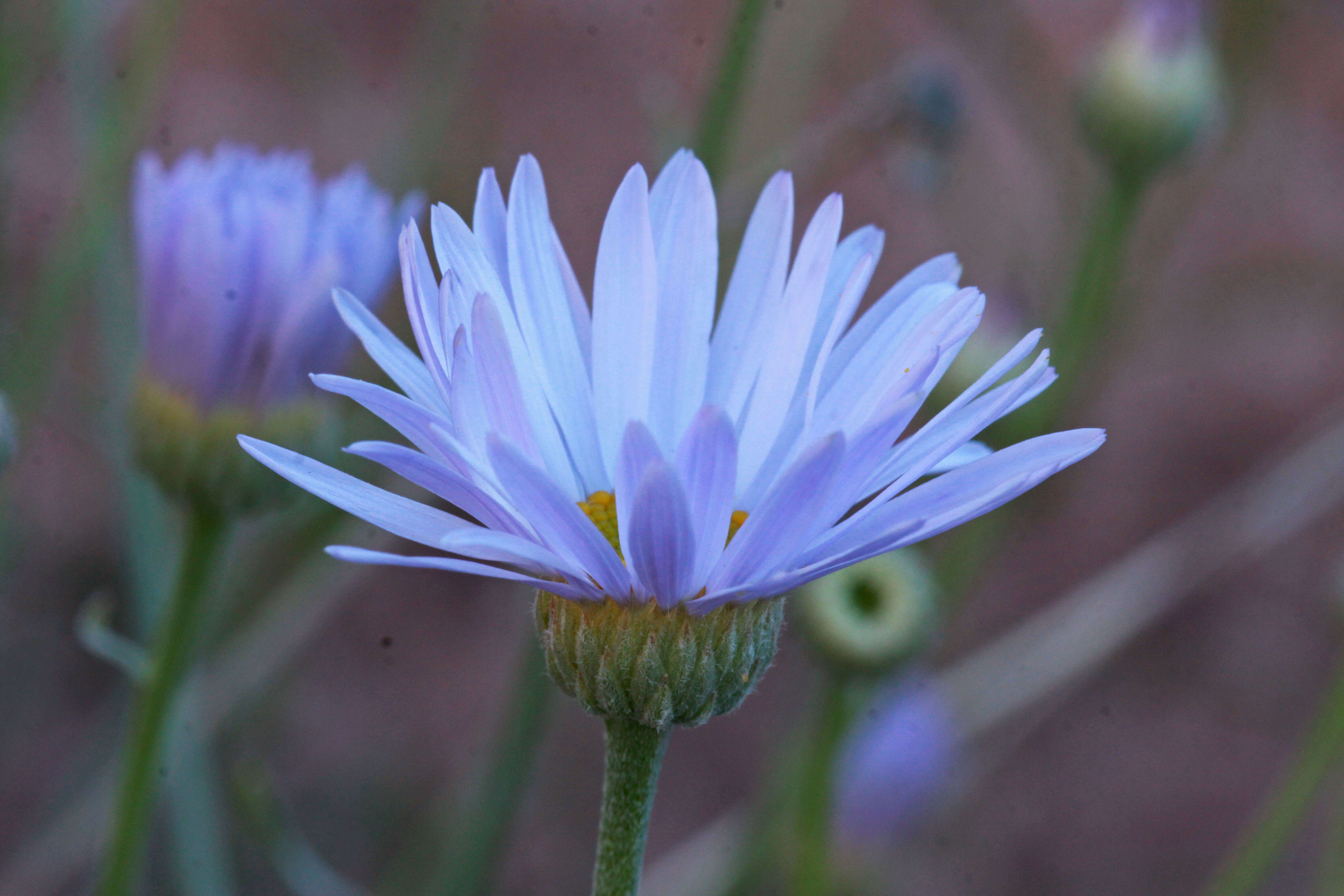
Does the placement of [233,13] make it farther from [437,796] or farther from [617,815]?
[617,815]

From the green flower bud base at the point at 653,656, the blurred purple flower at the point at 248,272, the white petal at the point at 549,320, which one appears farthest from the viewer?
the blurred purple flower at the point at 248,272

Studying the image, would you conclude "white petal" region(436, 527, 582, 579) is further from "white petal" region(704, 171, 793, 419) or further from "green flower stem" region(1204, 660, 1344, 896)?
"green flower stem" region(1204, 660, 1344, 896)

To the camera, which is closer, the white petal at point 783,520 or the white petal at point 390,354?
the white petal at point 783,520

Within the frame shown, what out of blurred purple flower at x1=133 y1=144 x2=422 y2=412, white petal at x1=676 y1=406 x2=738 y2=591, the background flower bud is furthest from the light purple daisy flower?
the background flower bud

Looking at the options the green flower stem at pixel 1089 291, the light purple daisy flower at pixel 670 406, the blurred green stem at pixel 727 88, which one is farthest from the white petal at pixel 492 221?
the green flower stem at pixel 1089 291

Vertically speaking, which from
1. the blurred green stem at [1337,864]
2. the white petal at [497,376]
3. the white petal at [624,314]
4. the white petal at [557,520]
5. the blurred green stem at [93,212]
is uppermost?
the blurred green stem at [93,212]

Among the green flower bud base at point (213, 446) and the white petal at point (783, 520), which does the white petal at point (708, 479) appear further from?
the green flower bud base at point (213, 446)

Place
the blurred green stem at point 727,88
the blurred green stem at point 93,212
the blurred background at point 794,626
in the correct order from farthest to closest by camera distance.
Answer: the blurred background at point 794,626, the blurred green stem at point 93,212, the blurred green stem at point 727,88

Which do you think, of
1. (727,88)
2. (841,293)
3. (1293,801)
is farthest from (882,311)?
(1293,801)
